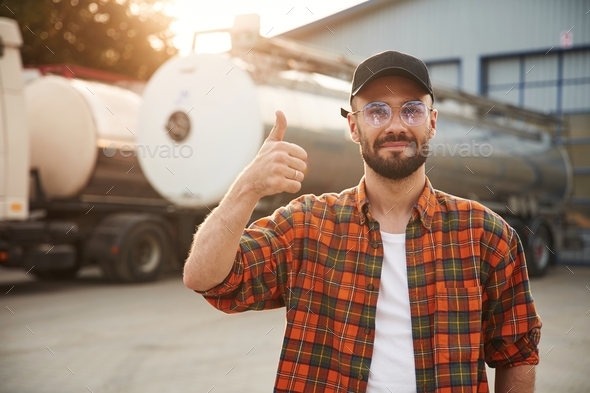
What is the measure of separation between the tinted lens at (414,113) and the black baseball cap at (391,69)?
6 centimetres

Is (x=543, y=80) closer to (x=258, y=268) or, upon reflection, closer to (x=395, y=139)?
(x=395, y=139)

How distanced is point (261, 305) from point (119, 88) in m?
10.4

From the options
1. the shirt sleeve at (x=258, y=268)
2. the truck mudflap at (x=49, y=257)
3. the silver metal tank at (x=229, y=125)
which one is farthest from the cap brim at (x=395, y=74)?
the truck mudflap at (x=49, y=257)

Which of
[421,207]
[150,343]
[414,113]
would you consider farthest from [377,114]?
[150,343]

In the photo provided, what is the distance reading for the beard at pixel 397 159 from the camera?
231 cm

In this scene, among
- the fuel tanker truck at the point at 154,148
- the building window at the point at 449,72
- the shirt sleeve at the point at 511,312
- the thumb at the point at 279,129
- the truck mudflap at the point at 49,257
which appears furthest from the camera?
the building window at the point at 449,72

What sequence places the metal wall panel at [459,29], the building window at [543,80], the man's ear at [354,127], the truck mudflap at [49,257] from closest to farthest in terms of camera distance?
1. the man's ear at [354,127]
2. the truck mudflap at [49,257]
3. the metal wall panel at [459,29]
4. the building window at [543,80]

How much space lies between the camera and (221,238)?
85.2 inches

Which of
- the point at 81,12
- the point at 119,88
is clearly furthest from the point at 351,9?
the point at 119,88

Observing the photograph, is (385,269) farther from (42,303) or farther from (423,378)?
(42,303)

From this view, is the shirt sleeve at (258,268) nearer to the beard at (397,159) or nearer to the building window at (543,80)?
the beard at (397,159)

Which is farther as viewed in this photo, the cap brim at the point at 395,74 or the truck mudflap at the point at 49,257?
the truck mudflap at the point at 49,257

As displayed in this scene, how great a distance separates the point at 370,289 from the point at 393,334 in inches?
5.8

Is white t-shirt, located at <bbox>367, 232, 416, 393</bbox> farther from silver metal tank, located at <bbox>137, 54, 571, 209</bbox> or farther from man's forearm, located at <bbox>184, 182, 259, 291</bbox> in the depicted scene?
silver metal tank, located at <bbox>137, 54, 571, 209</bbox>
